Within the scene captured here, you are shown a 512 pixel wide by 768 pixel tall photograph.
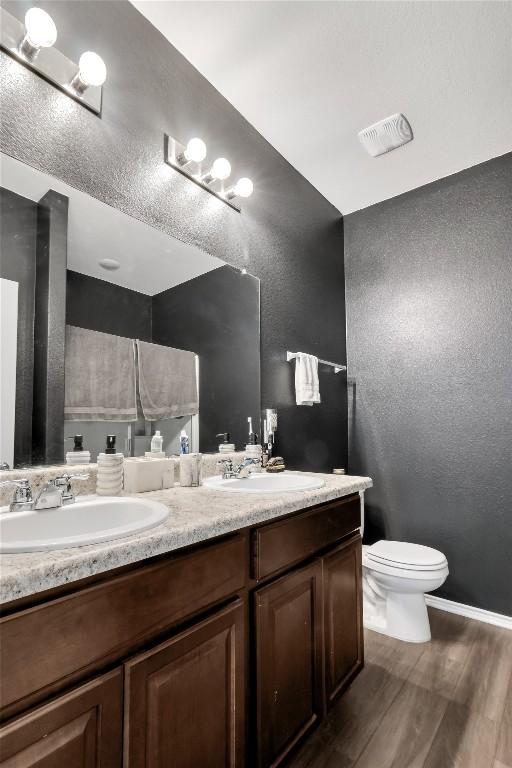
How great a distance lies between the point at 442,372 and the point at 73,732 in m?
2.30

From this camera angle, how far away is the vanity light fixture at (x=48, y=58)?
1.11 meters

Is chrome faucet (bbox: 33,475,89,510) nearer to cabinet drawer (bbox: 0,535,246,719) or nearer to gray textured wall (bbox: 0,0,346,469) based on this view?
cabinet drawer (bbox: 0,535,246,719)

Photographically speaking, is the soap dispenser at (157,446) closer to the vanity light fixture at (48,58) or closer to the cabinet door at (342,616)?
the cabinet door at (342,616)

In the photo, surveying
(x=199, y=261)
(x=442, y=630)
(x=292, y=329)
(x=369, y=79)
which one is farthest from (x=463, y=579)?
(x=369, y=79)

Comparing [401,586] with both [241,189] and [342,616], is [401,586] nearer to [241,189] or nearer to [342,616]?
[342,616]

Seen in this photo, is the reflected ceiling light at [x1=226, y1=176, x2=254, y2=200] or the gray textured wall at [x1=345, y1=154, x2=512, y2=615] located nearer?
the reflected ceiling light at [x1=226, y1=176, x2=254, y2=200]

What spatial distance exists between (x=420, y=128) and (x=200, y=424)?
188 cm

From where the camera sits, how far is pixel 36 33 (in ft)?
3.64

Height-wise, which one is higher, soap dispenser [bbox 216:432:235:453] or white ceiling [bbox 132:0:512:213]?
white ceiling [bbox 132:0:512:213]

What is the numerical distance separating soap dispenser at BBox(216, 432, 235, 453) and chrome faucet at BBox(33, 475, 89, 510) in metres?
0.73

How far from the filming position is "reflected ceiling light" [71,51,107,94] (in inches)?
47.9

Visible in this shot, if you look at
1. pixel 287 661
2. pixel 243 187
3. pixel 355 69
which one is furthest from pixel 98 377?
pixel 355 69

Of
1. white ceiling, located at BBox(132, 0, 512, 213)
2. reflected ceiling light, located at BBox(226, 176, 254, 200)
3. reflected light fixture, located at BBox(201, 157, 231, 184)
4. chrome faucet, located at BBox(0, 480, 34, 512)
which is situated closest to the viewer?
chrome faucet, located at BBox(0, 480, 34, 512)

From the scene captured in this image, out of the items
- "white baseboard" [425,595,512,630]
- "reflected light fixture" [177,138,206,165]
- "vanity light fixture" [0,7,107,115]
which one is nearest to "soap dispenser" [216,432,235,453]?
"reflected light fixture" [177,138,206,165]
